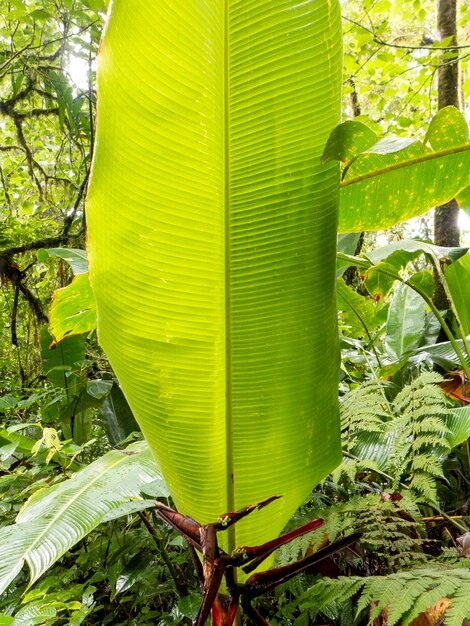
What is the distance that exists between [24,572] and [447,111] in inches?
59.7

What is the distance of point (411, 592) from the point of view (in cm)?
58

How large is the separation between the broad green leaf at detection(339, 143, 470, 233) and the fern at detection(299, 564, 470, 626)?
70cm

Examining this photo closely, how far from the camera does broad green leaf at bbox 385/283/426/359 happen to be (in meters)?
1.69

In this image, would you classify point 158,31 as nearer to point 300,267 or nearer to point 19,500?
point 300,267

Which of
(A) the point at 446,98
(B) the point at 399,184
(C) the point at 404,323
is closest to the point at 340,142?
(B) the point at 399,184

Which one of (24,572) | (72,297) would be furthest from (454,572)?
(72,297)

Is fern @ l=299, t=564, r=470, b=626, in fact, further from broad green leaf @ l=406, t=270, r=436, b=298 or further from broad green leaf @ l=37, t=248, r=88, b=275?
broad green leaf @ l=37, t=248, r=88, b=275

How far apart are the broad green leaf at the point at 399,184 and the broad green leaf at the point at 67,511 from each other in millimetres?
723

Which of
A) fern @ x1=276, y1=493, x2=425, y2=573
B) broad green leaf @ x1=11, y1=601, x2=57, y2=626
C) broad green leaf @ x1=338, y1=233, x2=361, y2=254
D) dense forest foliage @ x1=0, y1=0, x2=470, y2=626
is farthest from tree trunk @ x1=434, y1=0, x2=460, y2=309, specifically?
broad green leaf @ x1=11, y1=601, x2=57, y2=626

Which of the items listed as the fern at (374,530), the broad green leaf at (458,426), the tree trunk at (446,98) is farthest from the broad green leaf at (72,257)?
the tree trunk at (446,98)

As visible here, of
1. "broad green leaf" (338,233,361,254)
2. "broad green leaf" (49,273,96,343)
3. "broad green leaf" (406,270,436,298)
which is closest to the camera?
"broad green leaf" (49,273,96,343)

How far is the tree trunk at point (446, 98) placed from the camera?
7.53ft

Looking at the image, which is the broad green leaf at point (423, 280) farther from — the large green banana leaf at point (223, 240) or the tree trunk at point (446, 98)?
the large green banana leaf at point (223, 240)

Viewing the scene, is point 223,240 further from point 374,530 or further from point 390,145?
point 374,530
